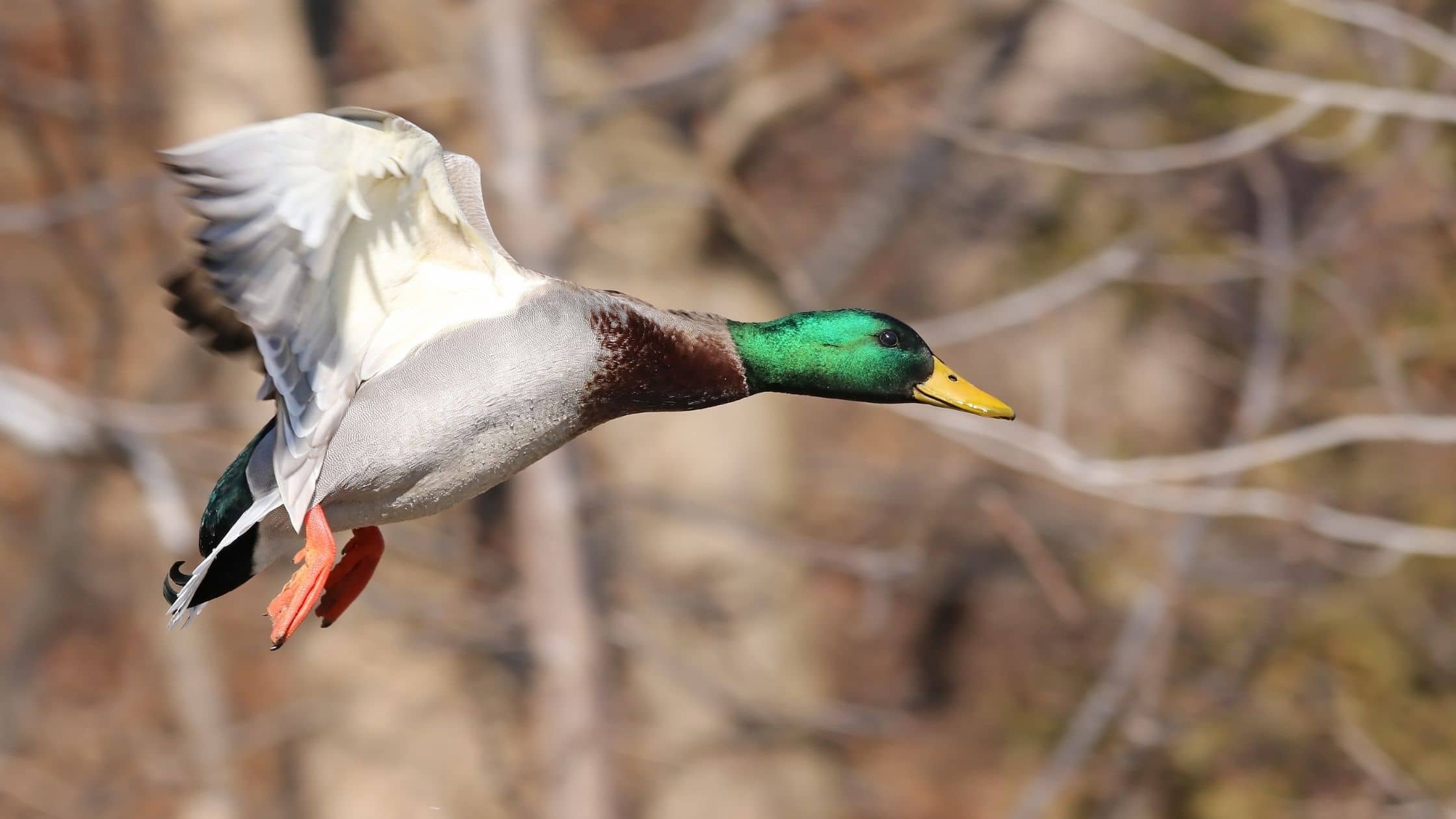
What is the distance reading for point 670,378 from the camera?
111 inches

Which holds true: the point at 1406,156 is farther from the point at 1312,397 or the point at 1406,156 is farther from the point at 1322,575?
the point at 1322,575

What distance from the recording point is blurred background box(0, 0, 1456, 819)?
6375mm

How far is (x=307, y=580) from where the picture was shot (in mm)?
2695

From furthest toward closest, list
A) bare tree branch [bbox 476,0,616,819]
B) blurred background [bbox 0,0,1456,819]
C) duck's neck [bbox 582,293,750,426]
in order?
blurred background [bbox 0,0,1456,819] → bare tree branch [bbox 476,0,616,819] → duck's neck [bbox 582,293,750,426]

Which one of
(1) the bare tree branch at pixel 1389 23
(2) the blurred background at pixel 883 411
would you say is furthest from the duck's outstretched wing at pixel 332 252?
(1) the bare tree branch at pixel 1389 23

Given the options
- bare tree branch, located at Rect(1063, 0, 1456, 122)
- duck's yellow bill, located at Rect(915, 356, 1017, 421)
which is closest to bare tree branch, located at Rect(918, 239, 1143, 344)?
bare tree branch, located at Rect(1063, 0, 1456, 122)

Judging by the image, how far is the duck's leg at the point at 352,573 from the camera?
3.11 metres

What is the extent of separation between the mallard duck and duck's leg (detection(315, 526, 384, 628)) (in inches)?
6.9

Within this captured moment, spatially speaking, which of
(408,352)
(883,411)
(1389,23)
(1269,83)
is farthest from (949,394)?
(883,411)

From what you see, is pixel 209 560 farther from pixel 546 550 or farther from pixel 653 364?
pixel 546 550

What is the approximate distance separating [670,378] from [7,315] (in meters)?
7.59

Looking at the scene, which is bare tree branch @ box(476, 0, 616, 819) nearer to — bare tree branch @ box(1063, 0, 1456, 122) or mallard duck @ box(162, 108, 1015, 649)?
bare tree branch @ box(1063, 0, 1456, 122)

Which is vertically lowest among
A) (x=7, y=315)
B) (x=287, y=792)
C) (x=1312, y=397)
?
(x=287, y=792)

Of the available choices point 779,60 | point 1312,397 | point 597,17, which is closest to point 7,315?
point 597,17
